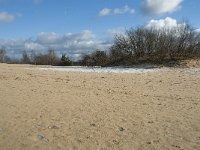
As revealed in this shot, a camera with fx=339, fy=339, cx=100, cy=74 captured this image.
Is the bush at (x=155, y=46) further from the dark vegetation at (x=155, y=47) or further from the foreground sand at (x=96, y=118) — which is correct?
the foreground sand at (x=96, y=118)


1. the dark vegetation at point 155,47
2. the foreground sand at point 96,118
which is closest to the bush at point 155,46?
the dark vegetation at point 155,47

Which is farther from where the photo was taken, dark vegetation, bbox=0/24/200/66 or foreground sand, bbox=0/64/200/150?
dark vegetation, bbox=0/24/200/66

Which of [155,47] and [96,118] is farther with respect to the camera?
[155,47]

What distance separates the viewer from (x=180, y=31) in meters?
39.2

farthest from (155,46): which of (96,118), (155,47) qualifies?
(96,118)

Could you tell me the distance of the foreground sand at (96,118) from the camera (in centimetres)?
808

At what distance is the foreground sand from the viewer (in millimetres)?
8078

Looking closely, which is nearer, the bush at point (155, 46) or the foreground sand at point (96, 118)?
the foreground sand at point (96, 118)

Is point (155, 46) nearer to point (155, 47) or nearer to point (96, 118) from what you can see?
point (155, 47)

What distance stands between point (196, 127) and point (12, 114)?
17.5ft

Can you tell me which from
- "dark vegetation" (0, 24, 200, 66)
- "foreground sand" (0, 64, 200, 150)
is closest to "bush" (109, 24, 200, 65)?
"dark vegetation" (0, 24, 200, 66)

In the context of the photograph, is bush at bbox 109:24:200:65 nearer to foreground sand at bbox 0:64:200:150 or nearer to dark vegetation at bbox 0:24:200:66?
dark vegetation at bbox 0:24:200:66

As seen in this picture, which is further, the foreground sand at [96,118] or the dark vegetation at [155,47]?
the dark vegetation at [155,47]

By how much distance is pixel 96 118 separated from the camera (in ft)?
33.3
